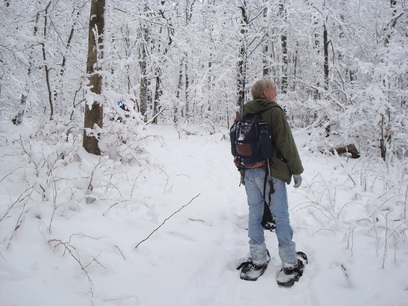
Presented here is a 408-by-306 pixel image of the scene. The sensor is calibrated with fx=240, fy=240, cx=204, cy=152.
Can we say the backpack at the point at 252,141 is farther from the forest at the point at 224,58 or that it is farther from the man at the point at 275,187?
the forest at the point at 224,58

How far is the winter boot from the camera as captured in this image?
2443 millimetres

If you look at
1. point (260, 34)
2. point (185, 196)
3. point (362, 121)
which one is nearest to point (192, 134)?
point (260, 34)

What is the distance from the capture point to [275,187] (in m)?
2.43

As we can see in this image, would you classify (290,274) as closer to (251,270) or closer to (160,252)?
(251,270)

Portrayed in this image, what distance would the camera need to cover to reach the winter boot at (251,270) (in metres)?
2.44

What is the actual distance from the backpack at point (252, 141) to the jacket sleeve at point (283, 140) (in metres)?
0.08

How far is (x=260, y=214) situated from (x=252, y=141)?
0.82 meters

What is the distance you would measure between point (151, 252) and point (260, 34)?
1067 centimetres

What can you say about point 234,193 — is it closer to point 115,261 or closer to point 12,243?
point 115,261

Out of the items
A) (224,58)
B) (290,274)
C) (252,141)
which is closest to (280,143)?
(252,141)

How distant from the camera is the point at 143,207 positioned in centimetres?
346

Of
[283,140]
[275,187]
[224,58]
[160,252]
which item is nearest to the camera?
[283,140]

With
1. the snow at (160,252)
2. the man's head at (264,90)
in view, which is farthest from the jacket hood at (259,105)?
the snow at (160,252)

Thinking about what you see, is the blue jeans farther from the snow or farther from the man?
the snow
